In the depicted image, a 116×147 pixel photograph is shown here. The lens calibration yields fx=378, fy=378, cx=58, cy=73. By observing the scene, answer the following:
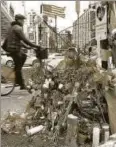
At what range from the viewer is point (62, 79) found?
16.9 ft

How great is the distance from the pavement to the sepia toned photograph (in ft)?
0.03

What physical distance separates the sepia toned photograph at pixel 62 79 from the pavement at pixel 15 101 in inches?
0.4

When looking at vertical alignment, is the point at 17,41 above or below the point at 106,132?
above

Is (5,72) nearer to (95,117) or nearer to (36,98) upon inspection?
(36,98)

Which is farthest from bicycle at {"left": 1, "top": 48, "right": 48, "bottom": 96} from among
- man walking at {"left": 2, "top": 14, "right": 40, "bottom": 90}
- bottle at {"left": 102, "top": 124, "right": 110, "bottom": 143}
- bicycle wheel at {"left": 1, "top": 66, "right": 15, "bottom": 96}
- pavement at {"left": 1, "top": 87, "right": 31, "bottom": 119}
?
bottle at {"left": 102, "top": 124, "right": 110, "bottom": 143}

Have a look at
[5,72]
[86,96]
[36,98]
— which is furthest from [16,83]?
[86,96]

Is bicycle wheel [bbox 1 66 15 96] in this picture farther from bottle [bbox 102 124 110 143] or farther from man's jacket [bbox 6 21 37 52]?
bottle [bbox 102 124 110 143]

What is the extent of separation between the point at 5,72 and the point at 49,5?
9.26 feet

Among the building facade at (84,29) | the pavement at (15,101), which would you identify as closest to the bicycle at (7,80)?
the pavement at (15,101)

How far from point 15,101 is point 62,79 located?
171cm

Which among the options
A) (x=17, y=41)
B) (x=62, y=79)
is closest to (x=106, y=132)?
(x=62, y=79)

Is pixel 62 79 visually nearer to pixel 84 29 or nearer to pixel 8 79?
pixel 84 29

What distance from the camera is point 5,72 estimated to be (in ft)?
25.2

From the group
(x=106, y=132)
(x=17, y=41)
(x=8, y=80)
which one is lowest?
(x=106, y=132)
